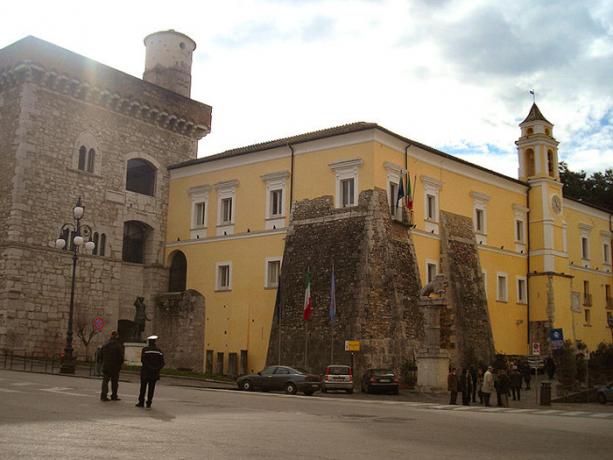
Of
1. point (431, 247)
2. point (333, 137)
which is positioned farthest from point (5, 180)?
point (431, 247)

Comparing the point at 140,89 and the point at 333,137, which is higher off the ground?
the point at 140,89

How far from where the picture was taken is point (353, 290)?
107 feet

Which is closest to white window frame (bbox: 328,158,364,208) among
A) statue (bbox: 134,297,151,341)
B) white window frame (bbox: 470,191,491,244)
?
white window frame (bbox: 470,191,491,244)

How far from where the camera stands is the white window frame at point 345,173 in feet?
113

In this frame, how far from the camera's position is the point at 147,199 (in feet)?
138

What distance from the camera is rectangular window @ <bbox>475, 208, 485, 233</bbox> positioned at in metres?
42.0

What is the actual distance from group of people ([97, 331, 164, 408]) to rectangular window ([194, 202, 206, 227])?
26031 mm

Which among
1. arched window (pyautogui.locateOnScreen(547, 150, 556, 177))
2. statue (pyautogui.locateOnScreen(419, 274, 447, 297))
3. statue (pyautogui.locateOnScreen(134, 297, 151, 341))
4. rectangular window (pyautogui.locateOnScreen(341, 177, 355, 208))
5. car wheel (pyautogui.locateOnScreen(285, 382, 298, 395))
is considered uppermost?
arched window (pyautogui.locateOnScreen(547, 150, 556, 177))

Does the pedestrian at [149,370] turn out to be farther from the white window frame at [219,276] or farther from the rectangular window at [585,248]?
the rectangular window at [585,248]

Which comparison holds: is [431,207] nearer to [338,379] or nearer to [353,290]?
[353,290]

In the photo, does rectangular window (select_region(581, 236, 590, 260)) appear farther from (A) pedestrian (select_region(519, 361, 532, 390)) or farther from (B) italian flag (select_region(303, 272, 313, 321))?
(B) italian flag (select_region(303, 272, 313, 321))

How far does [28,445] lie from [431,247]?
3121cm

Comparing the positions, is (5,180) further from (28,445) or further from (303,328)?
(28,445)

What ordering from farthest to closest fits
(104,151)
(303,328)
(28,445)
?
1. (104,151)
2. (303,328)
3. (28,445)
